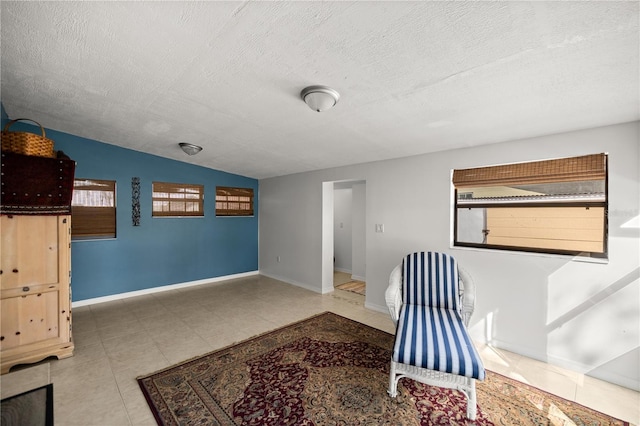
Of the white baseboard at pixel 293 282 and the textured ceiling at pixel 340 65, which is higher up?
the textured ceiling at pixel 340 65

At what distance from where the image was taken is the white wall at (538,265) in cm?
222

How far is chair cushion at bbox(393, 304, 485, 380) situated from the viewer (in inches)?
70.6

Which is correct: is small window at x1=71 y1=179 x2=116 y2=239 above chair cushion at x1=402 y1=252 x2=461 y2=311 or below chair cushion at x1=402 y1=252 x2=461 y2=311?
above

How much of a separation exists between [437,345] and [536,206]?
6.47 feet

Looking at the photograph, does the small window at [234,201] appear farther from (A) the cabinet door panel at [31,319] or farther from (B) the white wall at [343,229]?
(A) the cabinet door panel at [31,319]

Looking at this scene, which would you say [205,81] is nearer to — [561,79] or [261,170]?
[561,79]

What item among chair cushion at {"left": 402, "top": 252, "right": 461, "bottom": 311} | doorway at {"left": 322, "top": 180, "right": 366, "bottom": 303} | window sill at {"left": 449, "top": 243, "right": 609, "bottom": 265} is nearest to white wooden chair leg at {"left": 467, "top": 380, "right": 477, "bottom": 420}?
chair cushion at {"left": 402, "top": 252, "right": 461, "bottom": 311}

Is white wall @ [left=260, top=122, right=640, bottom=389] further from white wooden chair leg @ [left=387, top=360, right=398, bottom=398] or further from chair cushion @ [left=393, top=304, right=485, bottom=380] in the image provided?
white wooden chair leg @ [left=387, top=360, right=398, bottom=398]

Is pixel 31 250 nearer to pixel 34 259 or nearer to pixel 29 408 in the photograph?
pixel 34 259

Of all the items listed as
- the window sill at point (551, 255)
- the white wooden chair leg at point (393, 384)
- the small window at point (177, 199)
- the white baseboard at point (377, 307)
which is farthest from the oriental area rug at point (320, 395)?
the small window at point (177, 199)

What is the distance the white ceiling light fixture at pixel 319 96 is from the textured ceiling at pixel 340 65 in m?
0.08

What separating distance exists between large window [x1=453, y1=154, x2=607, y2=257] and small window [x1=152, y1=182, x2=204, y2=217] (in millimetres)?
4597

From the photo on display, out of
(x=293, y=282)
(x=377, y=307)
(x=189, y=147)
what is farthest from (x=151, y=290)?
(x=377, y=307)

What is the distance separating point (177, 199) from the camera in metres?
5.03
